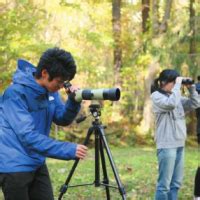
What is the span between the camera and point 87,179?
21.9 feet

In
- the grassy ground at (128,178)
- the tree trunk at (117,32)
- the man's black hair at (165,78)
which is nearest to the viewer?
the man's black hair at (165,78)

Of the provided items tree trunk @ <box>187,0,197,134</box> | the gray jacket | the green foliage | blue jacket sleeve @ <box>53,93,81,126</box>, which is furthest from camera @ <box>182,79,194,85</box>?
tree trunk @ <box>187,0,197,134</box>

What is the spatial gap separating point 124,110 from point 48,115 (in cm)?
1438

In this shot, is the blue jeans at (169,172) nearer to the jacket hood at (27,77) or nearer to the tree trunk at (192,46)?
the jacket hood at (27,77)

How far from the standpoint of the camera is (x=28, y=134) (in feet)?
8.40

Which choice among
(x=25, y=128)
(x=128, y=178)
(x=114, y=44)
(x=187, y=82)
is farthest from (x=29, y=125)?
(x=114, y=44)

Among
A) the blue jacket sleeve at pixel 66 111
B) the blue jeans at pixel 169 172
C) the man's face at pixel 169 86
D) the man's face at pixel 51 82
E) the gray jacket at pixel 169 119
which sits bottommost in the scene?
the blue jeans at pixel 169 172

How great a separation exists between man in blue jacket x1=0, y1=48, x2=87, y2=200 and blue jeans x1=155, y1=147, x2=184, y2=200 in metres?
1.84

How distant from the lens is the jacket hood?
2715mm

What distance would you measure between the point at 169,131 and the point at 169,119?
0.39 feet

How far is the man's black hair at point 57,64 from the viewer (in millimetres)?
2627

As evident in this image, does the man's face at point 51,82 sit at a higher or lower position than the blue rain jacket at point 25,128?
higher

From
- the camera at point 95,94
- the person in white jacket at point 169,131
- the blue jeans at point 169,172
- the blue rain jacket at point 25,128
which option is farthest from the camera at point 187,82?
the blue rain jacket at point 25,128

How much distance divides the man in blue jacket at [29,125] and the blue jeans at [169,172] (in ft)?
6.05
